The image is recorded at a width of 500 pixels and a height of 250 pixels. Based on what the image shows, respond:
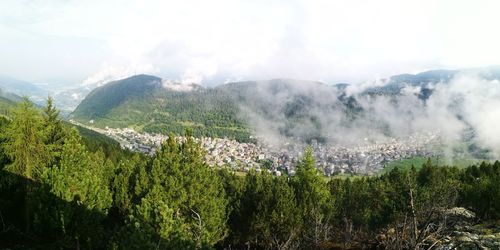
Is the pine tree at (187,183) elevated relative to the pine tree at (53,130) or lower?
lower

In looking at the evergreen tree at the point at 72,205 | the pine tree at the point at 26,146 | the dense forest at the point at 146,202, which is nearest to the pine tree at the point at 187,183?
the dense forest at the point at 146,202

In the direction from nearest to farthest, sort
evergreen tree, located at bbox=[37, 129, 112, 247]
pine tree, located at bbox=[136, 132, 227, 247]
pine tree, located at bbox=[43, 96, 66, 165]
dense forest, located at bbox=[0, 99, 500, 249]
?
dense forest, located at bbox=[0, 99, 500, 249] → evergreen tree, located at bbox=[37, 129, 112, 247] → pine tree, located at bbox=[136, 132, 227, 247] → pine tree, located at bbox=[43, 96, 66, 165]

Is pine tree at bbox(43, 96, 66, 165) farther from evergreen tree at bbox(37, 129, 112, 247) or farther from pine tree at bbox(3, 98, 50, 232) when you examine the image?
evergreen tree at bbox(37, 129, 112, 247)

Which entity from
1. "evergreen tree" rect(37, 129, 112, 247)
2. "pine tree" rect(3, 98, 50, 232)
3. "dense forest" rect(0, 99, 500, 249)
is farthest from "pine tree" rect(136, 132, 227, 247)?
"pine tree" rect(3, 98, 50, 232)

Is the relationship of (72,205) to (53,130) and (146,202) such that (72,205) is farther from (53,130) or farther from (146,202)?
(53,130)

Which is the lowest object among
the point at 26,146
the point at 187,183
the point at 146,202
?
the point at 187,183

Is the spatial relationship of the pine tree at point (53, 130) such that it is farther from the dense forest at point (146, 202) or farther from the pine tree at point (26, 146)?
the pine tree at point (26, 146)

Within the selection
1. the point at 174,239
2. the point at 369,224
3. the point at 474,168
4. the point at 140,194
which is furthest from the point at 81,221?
the point at 474,168

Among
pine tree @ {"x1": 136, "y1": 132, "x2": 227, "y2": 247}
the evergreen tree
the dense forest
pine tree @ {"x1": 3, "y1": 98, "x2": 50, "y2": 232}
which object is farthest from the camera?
pine tree @ {"x1": 3, "y1": 98, "x2": 50, "y2": 232}

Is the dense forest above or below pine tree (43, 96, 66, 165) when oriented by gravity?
below

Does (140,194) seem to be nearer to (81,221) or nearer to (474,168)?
(81,221)

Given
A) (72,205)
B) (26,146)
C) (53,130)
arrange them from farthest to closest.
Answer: (53,130) → (26,146) → (72,205)

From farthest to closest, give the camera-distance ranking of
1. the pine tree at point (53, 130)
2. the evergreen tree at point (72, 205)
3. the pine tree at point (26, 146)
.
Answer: the pine tree at point (53, 130) → the pine tree at point (26, 146) → the evergreen tree at point (72, 205)

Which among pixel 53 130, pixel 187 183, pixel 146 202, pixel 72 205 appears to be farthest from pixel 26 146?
pixel 146 202
